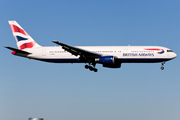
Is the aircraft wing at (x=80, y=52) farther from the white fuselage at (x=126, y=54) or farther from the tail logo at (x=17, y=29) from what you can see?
the tail logo at (x=17, y=29)

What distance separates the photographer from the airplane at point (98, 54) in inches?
1998

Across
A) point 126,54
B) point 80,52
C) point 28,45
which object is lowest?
point 126,54

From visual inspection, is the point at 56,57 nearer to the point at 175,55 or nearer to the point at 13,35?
the point at 13,35

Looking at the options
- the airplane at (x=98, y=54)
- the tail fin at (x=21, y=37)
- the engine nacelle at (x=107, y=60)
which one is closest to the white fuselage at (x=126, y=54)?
the airplane at (x=98, y=54)

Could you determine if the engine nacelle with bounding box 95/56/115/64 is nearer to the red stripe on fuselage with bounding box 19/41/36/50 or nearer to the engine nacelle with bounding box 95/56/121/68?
the engine nacelle with bounding box 95/56/121/68

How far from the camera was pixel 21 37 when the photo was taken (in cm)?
5984

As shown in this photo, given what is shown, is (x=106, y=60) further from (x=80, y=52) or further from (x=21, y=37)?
(x=21, y=37)

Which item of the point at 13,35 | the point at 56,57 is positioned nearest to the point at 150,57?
the point at 56,57

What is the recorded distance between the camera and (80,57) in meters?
52.7

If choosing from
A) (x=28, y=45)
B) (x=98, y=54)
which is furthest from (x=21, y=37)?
(x=98, y=54)

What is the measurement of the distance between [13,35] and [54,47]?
9950 millimetres

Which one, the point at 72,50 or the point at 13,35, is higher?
the point at 13,35

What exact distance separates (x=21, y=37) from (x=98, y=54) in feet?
55.9

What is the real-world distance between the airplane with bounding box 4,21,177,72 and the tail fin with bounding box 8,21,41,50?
52 cm
